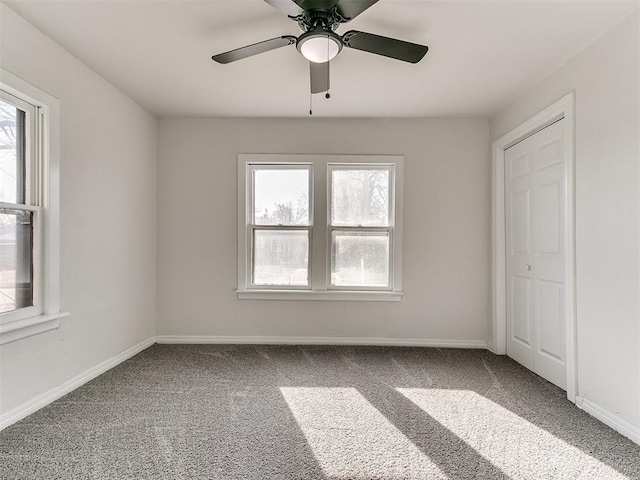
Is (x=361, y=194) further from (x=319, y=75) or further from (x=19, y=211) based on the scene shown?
(x=19, y=211)

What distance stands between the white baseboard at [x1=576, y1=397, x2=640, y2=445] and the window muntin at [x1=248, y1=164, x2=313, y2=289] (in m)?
2.43

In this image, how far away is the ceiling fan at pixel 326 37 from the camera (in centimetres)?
158

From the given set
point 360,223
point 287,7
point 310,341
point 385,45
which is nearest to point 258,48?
point 287,7

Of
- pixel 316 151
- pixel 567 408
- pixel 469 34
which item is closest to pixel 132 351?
pixel 316 151

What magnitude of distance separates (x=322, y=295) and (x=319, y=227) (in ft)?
2.36

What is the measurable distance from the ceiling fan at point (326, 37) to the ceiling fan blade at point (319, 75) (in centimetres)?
5

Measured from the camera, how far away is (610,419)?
2041 millimetres

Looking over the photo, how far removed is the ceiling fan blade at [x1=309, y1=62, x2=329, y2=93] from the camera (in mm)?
1991

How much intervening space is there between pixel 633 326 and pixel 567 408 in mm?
731

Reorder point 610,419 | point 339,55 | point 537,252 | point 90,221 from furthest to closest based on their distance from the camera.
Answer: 1. point 537,252
2. point 90,221
3. point 339,55
4. point 610,419

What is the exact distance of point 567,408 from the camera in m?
2.26

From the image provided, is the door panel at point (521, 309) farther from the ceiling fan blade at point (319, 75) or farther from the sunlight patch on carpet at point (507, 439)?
the ceiling fan blade at point (319, 75)

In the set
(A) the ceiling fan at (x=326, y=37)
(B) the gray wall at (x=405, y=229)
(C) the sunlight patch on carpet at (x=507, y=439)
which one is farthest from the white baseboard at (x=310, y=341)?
(A) the ceiling fan at (x=326, y=37)

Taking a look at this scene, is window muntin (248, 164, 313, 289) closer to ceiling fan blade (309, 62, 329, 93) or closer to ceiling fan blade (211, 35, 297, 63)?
ceiling fan blade (309, 62, 329, 93)
